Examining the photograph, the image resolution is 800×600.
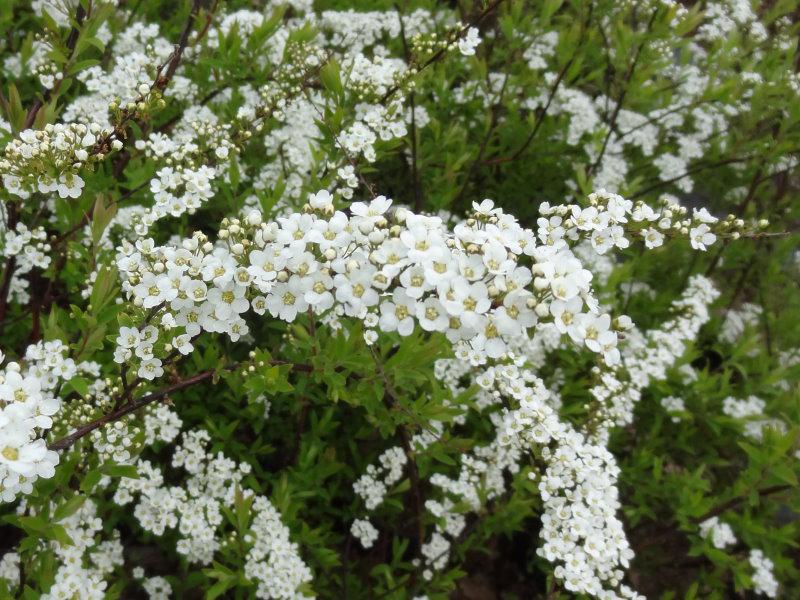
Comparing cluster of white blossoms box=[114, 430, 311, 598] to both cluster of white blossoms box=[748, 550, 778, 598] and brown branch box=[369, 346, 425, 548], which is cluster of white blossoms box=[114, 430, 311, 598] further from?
cluster of white blossoms box=[748, 550, 778, 598]

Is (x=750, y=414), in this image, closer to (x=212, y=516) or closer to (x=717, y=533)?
(x=717, y=533)

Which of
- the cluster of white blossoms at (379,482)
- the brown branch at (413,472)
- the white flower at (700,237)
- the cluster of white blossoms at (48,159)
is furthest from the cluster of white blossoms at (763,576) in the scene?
the cluster of white blossoms at (48,159)

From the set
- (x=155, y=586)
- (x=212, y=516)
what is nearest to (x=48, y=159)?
(x=212, y=516)

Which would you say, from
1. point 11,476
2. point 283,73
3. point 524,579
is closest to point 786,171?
point 524,579

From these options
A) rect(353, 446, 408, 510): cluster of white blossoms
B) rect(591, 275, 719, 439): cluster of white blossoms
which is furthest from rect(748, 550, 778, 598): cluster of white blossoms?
rect(353, 446, 408, 510): cluster of white blossoms

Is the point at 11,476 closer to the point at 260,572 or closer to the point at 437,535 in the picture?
the point at 260,572

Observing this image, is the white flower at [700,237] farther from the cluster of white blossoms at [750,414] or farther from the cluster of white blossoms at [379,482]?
the cluster of white blossoms at [750,414]

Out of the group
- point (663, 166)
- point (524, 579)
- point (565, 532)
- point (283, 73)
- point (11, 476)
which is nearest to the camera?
point (11, 476)
